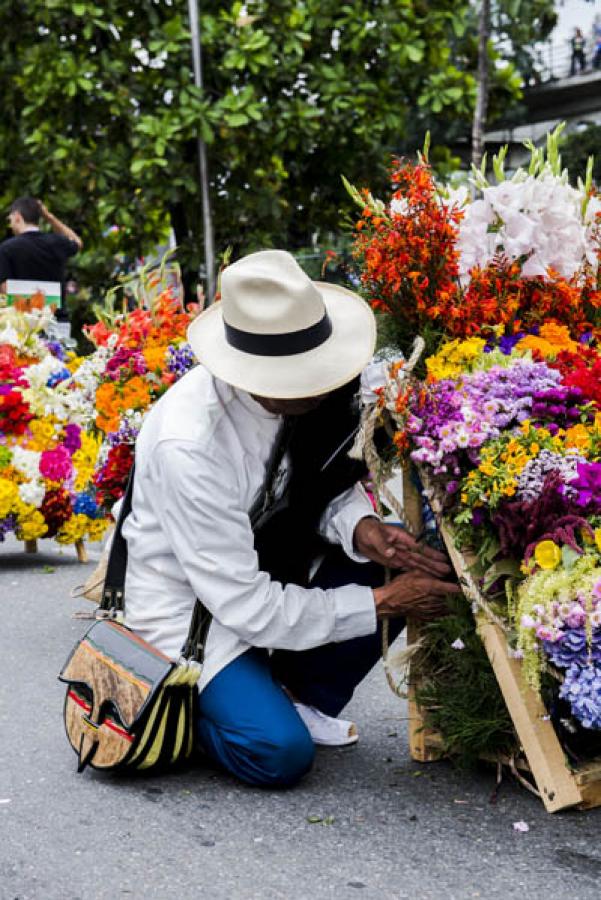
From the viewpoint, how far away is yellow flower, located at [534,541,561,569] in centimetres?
260

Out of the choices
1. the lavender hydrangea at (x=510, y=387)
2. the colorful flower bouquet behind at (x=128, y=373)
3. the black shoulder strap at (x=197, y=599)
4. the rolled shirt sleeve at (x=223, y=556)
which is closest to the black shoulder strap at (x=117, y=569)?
the black shoulder strap at (x=197, y=599)

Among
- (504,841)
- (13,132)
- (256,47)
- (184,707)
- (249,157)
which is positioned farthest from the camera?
(13,132)

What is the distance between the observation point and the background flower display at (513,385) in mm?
2584

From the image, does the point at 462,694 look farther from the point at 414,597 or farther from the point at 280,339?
the point at 280,339

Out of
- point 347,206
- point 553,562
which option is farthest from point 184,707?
point 347,206

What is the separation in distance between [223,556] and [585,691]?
0.95 meters

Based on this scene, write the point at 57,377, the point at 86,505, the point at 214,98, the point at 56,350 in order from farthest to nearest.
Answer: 1. the point at 214,98
2. the point at 56,350
3. the point at 57,377
4. the point at 86,505

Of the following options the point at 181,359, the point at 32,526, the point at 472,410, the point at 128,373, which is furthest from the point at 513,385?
the point at 32,526

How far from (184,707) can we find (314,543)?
1.94 ft

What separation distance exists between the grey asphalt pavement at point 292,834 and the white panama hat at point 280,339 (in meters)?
1.02

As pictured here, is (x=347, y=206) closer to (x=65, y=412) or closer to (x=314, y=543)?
(x=65, y=412)

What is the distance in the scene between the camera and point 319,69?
12.2 metres

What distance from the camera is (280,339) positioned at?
3.02 metres

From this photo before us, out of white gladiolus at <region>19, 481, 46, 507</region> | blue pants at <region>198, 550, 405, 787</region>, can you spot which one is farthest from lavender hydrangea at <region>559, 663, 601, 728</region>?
white gladiolus at <region>19, 481, 46, 507</region>
